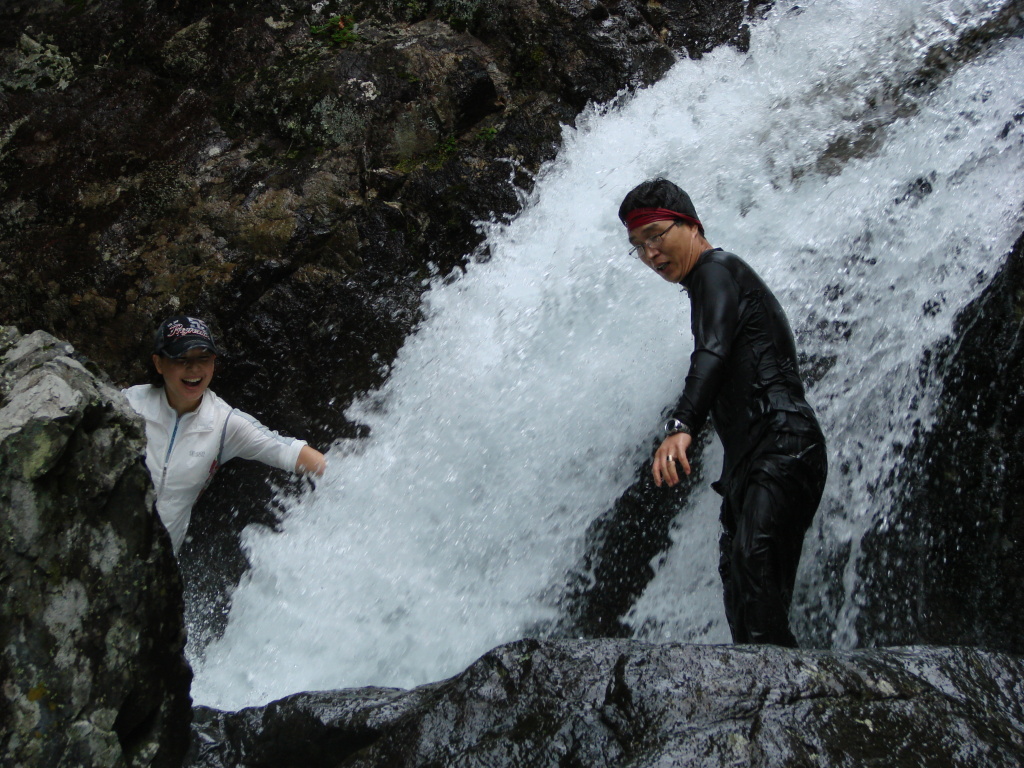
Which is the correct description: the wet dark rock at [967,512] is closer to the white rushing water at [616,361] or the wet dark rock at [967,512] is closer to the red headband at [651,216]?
the white rushing water at [616,361]

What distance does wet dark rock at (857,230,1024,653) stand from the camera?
3.79 metres

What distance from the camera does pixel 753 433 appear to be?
3.60 meters

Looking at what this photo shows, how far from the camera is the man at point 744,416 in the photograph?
3.40 meters

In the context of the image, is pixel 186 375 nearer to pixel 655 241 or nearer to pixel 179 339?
pixel 179 339

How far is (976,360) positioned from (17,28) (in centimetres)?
960

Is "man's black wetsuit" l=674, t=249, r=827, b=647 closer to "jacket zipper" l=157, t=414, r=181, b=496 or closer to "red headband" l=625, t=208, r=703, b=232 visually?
"red headband" l=625, t=208, r=703, b=232

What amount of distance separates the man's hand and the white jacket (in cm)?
178

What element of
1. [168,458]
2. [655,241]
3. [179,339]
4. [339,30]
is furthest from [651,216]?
[339,30]

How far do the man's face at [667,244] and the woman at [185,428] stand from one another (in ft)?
6.14

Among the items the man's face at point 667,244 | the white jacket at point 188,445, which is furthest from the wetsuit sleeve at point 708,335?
the white jacket at point 188,445

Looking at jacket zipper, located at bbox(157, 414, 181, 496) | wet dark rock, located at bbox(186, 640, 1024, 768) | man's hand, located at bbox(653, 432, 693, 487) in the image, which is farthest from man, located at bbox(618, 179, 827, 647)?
jacket zipper, located at bbox(157, 414, 181, 496)

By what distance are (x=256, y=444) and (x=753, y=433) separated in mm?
2424

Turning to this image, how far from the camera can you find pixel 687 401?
11.3 feet

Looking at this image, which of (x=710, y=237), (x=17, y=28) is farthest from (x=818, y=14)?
(x=17, y=28)
